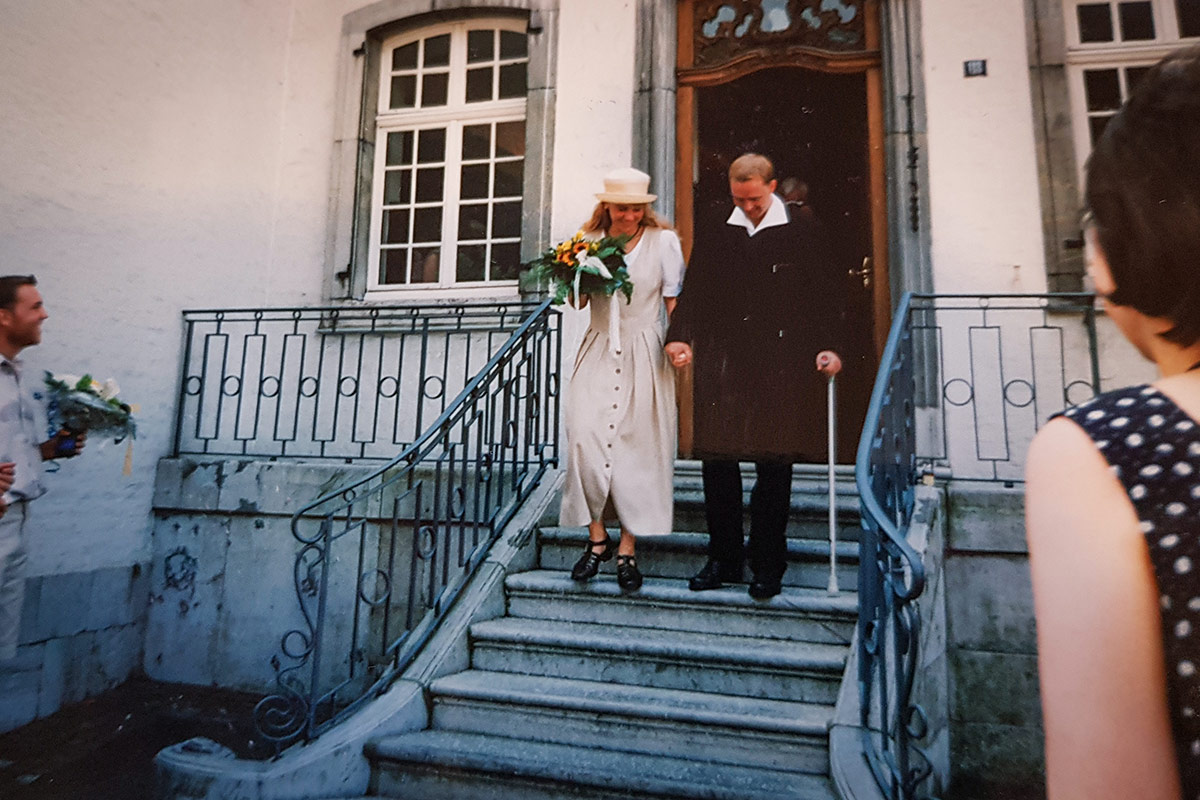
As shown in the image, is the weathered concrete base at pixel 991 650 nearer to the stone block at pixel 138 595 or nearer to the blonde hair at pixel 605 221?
the blonde hair at pixel 605 221

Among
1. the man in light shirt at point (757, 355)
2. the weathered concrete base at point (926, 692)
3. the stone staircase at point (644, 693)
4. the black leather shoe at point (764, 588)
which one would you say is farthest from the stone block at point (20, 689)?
the weathered concrete base at point (926, 692)

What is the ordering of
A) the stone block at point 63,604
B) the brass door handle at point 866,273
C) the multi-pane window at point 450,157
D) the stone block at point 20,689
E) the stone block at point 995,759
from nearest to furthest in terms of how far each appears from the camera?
the stone block at point 995,759 < the stone block at point 20,689 < the stone block at point 63,604 < the brass door handle at point 866,273 < the multi-pane window at point 450,157

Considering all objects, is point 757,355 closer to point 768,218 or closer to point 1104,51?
point 768,218

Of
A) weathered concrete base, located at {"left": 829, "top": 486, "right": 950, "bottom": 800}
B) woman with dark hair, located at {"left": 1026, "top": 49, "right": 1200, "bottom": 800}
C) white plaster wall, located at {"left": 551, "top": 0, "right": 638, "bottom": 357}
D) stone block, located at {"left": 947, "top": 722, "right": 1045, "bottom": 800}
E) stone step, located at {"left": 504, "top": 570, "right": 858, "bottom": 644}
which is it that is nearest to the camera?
woman with dark hair, located at {"left": 1026, "top": 49, "right": 1200, "bottom": 800}

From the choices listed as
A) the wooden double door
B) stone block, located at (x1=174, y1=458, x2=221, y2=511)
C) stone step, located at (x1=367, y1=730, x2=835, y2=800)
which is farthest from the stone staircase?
stone block, located at (x1=174, y1=458, x2=221, y2=511)

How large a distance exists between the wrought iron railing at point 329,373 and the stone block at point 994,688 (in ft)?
11.1

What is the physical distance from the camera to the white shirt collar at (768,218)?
3410mm

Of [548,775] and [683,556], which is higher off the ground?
[683,556]

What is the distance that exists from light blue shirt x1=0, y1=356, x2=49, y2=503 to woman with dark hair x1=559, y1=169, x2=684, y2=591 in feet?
8.07

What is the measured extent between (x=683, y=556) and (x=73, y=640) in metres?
3.71

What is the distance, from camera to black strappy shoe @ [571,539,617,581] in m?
3.59

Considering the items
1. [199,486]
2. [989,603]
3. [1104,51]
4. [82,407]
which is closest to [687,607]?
[989,603]

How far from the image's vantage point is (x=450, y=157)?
6.57m

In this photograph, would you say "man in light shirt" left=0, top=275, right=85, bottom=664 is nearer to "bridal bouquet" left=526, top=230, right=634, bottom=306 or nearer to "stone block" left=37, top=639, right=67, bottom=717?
"stone block" left=37, top=639, right=67, bottom=717
